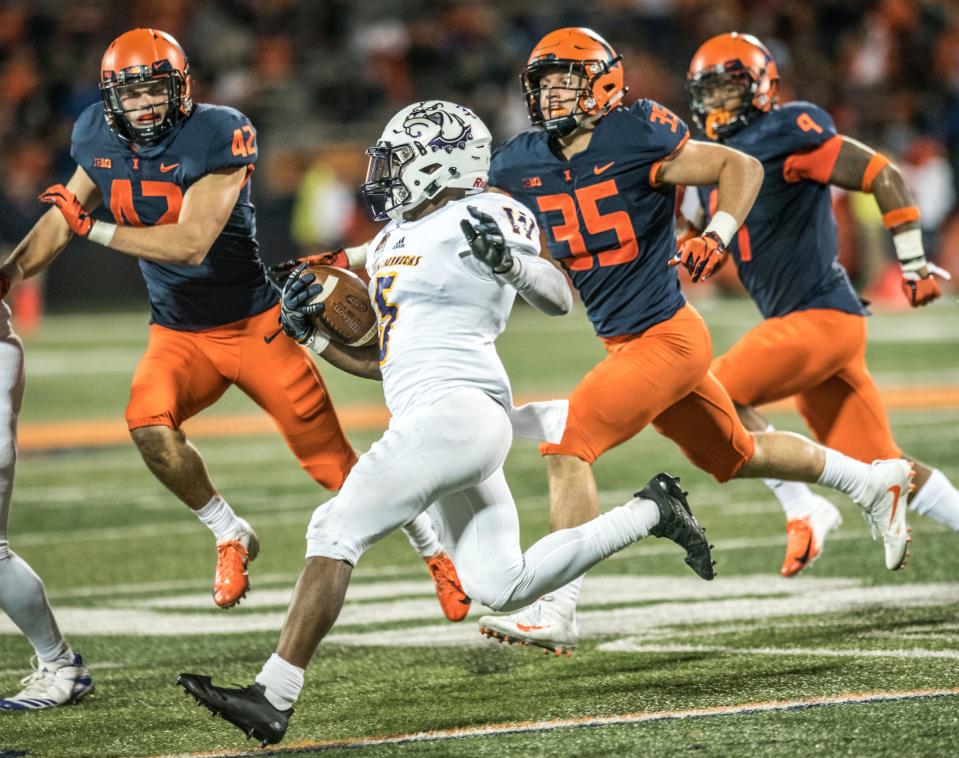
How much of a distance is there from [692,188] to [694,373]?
1.24 meters

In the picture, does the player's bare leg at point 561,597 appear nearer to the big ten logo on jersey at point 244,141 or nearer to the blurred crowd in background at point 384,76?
the big ten logo on jersey at point 244,141

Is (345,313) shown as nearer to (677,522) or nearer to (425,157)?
(425,157)

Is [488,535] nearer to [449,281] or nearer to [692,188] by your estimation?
[449,281]

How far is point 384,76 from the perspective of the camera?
803 inches

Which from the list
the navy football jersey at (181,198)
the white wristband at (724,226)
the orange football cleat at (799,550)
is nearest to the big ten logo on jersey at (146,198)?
the navy football jersey at (181,198)

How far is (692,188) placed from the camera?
19.6 feet

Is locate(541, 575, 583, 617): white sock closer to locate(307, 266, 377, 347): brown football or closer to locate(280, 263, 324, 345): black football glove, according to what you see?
locate(307, 266, 377, 347): brown football

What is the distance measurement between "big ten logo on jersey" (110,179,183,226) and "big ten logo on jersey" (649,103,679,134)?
1.49 m

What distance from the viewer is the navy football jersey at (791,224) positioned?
5832 millimetres

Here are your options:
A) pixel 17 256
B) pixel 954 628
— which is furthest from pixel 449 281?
pixel 954 628

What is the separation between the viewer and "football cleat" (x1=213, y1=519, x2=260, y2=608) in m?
5.19

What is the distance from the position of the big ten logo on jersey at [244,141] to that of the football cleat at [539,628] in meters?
1.71

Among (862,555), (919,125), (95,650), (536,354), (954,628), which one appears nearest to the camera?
(954,628)

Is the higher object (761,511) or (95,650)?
(95,650)
